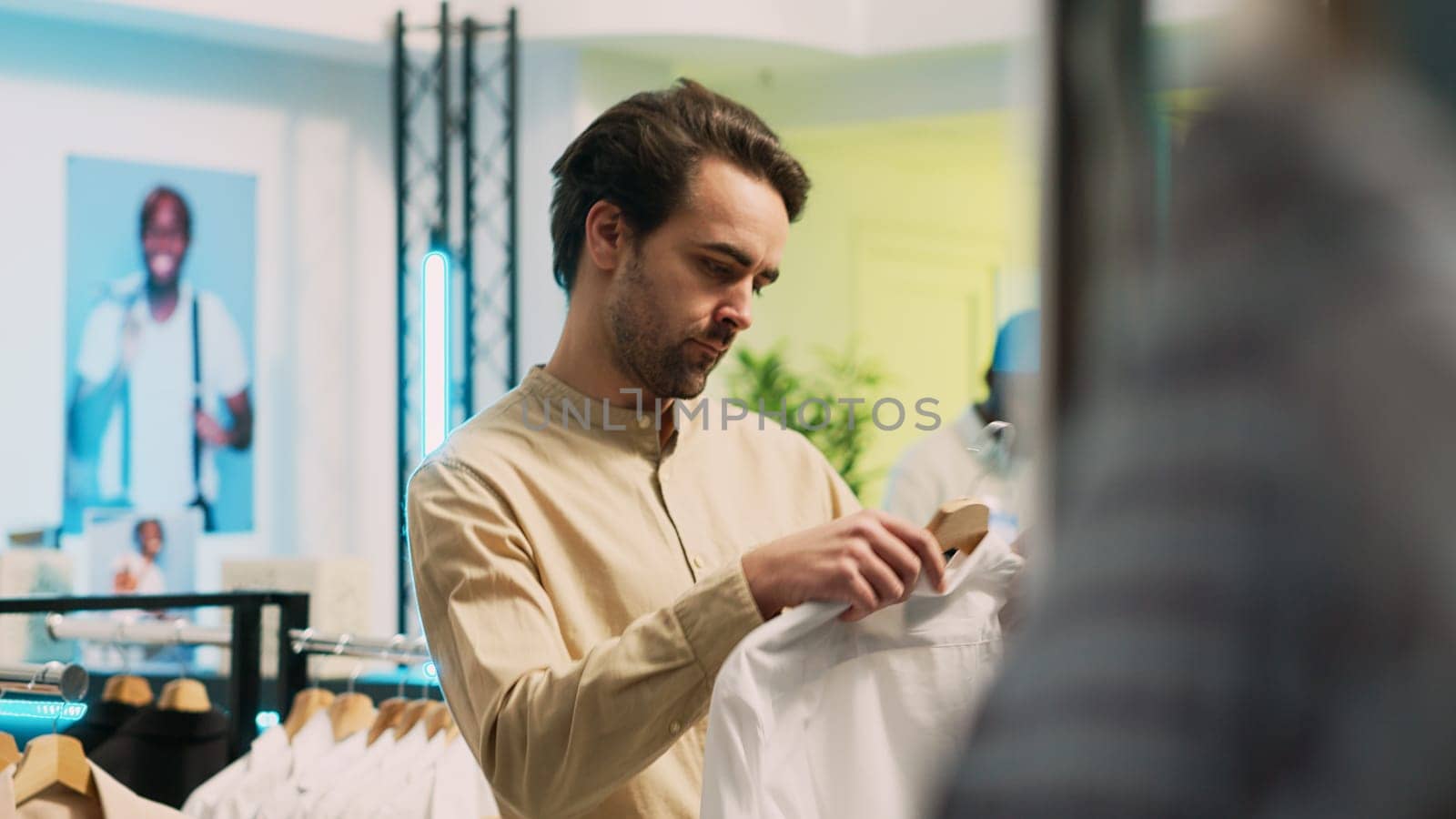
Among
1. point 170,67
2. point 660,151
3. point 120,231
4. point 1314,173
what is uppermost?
point 170,67

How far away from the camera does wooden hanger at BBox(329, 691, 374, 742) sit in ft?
8.52

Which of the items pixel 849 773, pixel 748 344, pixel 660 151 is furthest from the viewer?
pixel 748 344

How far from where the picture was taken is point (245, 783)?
2465 millimetres

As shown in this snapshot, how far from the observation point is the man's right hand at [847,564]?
1348mm

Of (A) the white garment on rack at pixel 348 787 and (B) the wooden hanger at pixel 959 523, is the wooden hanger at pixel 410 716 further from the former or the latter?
(B) the wooden hanger at pixel 959 523

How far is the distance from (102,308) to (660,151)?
578 cm

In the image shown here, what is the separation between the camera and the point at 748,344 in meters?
8.41

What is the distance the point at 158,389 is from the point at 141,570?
0.74 metres

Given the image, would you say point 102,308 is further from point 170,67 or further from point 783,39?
point 783,39

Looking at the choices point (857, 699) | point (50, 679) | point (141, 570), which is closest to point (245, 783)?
point (50, 679)

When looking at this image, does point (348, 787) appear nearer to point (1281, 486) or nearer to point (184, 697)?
point (184, 697)

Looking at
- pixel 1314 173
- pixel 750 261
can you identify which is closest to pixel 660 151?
pixel 750 261

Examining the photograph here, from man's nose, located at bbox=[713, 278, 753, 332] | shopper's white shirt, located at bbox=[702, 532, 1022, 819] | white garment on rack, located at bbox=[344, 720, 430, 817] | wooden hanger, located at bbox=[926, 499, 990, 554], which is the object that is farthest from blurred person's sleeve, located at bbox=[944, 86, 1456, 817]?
white garment on rack, located at bbox=[344, 720, 430, 817]

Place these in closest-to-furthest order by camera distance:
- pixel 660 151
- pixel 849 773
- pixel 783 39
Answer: pixel 849 773 → pixel 660 151 → pixel 783 39
